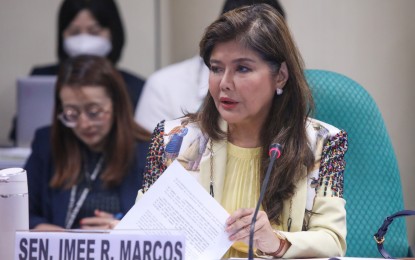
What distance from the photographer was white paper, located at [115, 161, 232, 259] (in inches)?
76.5

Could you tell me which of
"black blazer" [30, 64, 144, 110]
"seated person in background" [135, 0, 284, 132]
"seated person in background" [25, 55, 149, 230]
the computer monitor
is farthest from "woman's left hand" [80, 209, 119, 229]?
"black blazer" [30, 64, 144, 110]

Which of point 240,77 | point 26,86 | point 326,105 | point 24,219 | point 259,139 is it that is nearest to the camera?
point 24,219

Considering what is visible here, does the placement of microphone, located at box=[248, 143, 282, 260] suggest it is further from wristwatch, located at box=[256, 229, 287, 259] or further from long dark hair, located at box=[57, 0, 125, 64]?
long dark hair, located at box=[57, 0, 125, 64]

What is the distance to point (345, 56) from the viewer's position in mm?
4422

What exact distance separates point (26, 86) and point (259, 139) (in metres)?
2.16

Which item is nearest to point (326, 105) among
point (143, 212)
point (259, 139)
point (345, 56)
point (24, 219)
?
point (259, 139)

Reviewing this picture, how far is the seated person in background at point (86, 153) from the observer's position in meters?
3.43

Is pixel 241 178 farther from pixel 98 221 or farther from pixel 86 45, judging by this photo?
pixel 86 45

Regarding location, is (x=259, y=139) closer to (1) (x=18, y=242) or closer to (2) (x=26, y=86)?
(1) (x=18, y=242)

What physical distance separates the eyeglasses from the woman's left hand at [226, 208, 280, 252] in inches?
64.7

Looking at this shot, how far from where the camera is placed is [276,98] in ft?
7.83

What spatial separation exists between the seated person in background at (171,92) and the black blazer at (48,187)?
60 centimetres

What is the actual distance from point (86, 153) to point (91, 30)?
1.87 m

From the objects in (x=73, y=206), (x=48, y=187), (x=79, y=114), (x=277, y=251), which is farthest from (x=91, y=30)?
(x=277, y=251)
